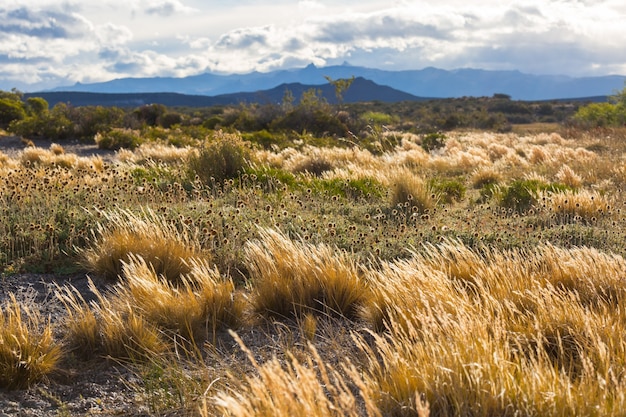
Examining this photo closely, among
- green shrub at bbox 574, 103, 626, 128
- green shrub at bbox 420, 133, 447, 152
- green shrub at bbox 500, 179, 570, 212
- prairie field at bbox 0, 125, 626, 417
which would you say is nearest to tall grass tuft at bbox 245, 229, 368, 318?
prairie field at bbox 0, 125, 626, 417

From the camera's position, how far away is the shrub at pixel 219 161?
9016 millimetres

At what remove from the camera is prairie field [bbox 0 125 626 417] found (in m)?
2.29

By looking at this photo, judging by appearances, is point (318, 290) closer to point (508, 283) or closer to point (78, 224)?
point (508, 283)

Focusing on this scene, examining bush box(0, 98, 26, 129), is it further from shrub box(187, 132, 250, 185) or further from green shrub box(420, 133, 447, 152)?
shrub box(187, 132, 250, 185)

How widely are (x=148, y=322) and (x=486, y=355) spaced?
213cm

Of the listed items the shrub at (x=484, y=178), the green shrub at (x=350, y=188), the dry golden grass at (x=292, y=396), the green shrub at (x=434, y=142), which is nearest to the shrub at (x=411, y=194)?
the green shrub at (x=350, y=188)

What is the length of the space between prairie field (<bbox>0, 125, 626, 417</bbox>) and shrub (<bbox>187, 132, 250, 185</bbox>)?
1.47 metres

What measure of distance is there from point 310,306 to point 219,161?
221 inches

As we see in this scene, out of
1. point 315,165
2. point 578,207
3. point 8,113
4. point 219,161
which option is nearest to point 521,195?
point 578,207

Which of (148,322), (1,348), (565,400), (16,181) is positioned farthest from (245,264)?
(16,181)

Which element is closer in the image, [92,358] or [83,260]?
[92,358]

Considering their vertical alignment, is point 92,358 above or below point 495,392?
below

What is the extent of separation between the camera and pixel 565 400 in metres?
2.13

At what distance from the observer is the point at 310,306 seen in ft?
12.8
